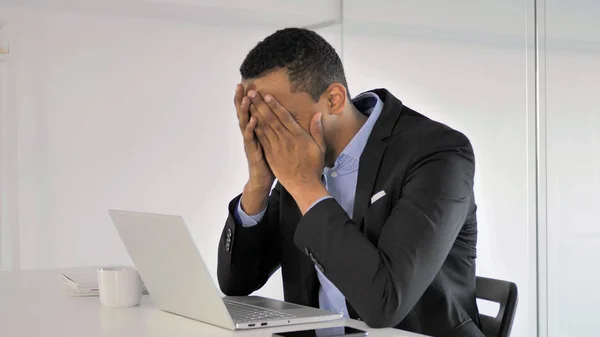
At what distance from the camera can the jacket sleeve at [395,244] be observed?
5.08 feet

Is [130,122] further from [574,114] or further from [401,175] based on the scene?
[401,175]

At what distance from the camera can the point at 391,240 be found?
5.24ft

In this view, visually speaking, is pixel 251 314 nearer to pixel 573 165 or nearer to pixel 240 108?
pixel 240 108

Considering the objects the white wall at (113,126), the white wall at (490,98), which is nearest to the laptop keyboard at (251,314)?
the white wall at (490,98)

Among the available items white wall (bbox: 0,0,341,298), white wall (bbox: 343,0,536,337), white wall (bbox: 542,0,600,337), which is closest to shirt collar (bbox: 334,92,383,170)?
white wall (bbox: 542,0,600,337)

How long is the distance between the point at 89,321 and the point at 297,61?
0.71 meters

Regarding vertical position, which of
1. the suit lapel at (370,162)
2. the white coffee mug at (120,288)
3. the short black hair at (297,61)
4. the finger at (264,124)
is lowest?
the white coffee mug at (120,288)

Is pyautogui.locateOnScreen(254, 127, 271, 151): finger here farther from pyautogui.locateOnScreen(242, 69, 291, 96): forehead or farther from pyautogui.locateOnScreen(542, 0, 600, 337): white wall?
pyautogui.locateOnScreen(542, 0, 600, 337): white wall

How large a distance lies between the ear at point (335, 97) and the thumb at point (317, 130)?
0.06m

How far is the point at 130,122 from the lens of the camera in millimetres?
4570

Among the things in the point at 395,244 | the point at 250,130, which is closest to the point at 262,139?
the point at 250,130

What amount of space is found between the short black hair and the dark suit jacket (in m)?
0.16

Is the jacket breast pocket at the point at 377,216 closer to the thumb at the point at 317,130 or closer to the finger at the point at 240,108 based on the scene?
the thumb at the point at 317,130

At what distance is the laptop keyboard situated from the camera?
4.83ft
